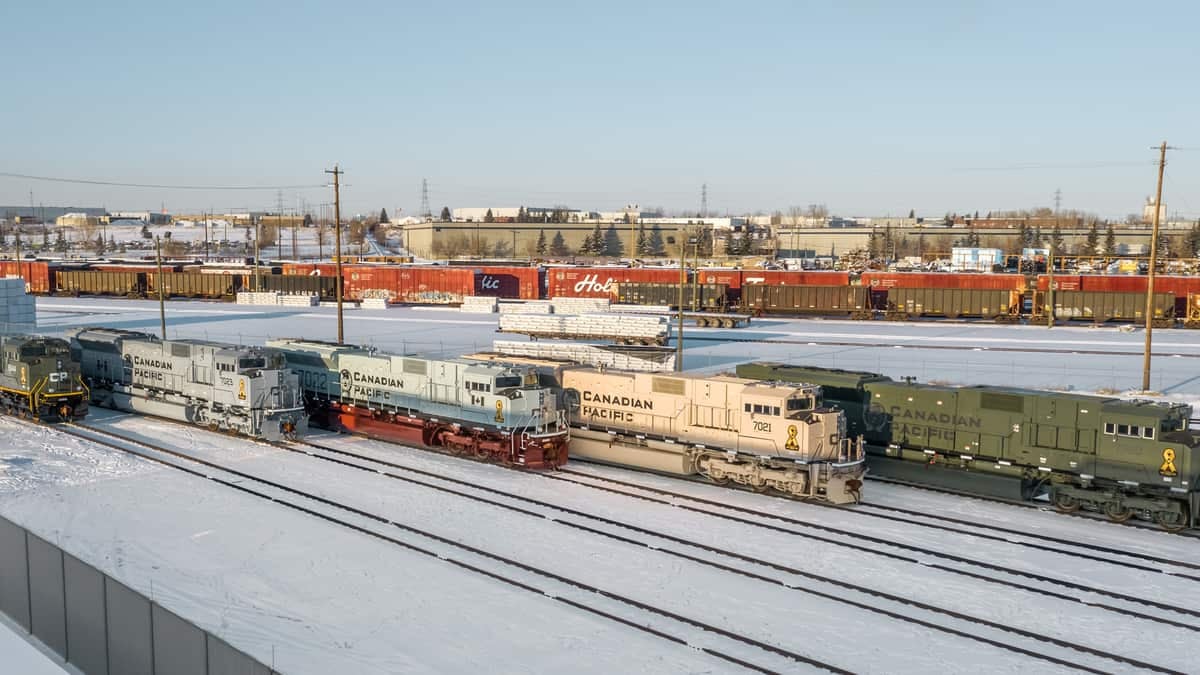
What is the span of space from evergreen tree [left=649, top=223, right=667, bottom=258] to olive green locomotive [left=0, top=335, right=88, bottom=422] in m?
136

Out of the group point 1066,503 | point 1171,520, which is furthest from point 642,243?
point 1171,520

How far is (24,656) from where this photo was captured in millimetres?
14102

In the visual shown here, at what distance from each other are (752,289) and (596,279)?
13.4m

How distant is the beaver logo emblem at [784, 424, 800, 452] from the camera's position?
22.7 m

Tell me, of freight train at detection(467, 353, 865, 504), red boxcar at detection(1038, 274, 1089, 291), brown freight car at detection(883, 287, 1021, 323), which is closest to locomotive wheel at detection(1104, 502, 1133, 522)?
freight train at detection(467, 353, 865, 504)

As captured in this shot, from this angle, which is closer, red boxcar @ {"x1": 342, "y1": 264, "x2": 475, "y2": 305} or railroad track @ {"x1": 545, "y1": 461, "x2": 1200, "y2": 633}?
railroad track @ {"x1": 545, "y1": 461, "x2": 1200, "y2": 633}

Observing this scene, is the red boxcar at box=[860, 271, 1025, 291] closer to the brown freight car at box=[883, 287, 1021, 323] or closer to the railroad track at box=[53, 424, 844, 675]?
the brown freight car at box=[883, 287, 1021, 323]

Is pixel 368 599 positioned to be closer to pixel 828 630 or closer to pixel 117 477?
pixel 828 630

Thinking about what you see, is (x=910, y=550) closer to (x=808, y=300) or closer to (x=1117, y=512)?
(x=1117, y=512)

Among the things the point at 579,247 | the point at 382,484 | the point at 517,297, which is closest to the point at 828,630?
the point at 382,484

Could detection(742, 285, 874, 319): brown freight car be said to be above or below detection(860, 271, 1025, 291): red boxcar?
below

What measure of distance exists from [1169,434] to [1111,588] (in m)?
5.53

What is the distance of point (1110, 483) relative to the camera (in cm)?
2158

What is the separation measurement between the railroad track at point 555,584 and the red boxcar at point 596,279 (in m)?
53.0
